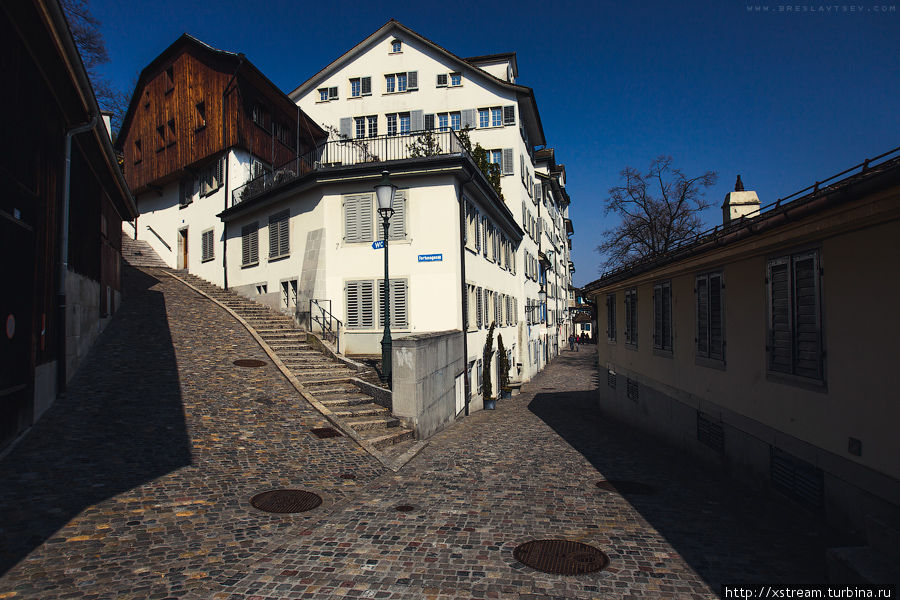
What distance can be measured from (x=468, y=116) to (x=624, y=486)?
2989cm

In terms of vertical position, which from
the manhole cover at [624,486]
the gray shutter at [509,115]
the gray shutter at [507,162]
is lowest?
the manhole cover at [624,486]

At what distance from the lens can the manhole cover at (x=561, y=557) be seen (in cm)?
550

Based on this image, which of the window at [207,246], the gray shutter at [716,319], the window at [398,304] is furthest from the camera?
the window at [207,246]

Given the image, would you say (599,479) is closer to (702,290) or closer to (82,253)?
(702,290)

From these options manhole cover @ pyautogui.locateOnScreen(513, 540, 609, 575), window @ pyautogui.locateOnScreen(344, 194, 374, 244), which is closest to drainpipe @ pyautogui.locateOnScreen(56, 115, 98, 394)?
window @ pyautogui.locateOnScreen(344, 194, 374, 244)

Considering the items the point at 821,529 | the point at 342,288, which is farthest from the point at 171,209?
the point at 821,529

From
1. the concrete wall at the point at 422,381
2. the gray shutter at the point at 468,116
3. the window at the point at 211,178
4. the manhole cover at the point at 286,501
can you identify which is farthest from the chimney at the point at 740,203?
the gray shutter at the point at 468,116

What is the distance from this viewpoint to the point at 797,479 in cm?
692

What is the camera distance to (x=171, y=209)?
30672mm

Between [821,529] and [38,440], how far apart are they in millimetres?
10898

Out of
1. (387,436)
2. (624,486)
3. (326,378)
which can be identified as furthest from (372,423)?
(624,486)

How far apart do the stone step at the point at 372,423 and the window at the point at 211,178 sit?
18.6 meters

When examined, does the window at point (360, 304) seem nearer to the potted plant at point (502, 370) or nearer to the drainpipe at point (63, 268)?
the potted plant at point (502, 370)

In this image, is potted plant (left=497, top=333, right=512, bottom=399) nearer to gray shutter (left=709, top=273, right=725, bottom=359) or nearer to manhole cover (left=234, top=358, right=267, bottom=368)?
manhole cover (left=234, top=358, right=267, bottom=368)
